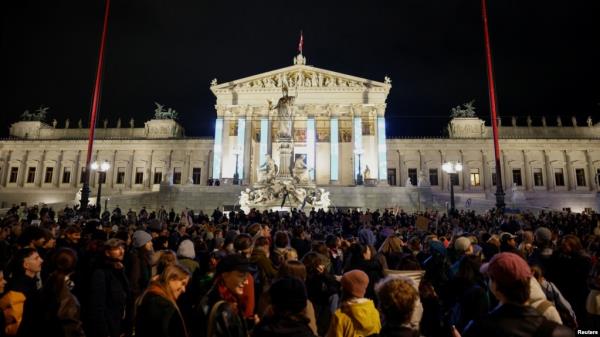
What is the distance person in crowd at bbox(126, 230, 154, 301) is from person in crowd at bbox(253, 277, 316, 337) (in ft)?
8.75

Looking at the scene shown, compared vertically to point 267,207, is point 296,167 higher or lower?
higher

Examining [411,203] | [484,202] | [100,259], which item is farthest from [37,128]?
[100,259]

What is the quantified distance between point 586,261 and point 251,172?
1662 inches

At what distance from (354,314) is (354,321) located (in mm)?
52

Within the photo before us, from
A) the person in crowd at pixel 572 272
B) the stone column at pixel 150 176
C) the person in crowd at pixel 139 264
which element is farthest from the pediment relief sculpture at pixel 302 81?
the person in crowd at pixel 572 272

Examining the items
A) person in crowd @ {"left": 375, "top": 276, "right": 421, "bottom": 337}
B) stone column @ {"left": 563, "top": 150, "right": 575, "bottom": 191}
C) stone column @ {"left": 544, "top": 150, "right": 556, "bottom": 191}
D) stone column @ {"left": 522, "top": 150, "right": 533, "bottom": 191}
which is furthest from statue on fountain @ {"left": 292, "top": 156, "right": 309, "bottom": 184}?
stone column @ {"left": 563, "top": 150, "right": 575, "bottom": 191}

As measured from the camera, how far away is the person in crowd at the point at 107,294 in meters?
3.60

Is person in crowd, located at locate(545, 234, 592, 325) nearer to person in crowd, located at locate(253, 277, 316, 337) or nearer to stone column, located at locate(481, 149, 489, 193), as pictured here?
person in crowd, located at locate(253, 277, 316, 337)

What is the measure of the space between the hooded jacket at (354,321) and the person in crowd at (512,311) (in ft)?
2.76

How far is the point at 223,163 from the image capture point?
150ft

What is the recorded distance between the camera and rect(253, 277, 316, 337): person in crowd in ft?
8.04

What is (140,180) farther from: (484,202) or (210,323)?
(210,323)

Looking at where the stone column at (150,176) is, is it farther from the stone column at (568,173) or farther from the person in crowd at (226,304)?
the stone column at (568,173)

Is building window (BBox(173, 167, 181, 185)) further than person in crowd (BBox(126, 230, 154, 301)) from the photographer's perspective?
Yes
